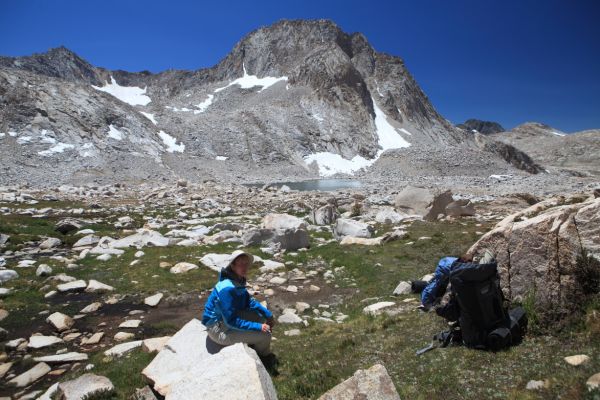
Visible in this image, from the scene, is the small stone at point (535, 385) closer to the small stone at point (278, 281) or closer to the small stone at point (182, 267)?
the small stone at point (278, 281)

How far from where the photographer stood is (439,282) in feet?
33.4

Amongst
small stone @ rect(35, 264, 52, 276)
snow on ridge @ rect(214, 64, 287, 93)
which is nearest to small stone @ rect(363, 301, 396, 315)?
small stone @ rect(35, 264, 52, 276)

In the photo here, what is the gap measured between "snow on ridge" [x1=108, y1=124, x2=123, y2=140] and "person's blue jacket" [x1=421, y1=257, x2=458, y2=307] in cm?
9326

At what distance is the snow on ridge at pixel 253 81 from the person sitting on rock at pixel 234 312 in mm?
160923

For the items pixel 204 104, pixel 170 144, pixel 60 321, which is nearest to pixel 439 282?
pixel 60 321

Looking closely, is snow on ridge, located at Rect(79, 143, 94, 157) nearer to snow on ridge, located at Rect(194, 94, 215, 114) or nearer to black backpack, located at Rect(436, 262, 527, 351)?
snow on ridge, located at Rect(194, 94, 215, 114)

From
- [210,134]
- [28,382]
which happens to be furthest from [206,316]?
[210,134]

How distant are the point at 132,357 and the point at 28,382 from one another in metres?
2.27

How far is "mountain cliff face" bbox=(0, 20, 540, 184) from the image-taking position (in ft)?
253

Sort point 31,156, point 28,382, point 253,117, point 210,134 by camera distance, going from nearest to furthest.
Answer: point 28,382, point 31,156, point 210,134, point 253,117

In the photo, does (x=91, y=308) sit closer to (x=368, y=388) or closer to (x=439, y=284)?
(x=368, y=388)

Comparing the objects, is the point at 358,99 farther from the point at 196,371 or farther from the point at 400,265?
the point at 196,371

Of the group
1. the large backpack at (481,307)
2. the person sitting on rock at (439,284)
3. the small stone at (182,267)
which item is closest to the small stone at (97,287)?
the small stone at (182,267)

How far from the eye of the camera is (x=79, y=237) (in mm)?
23641
